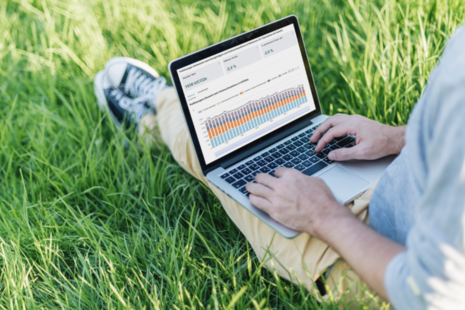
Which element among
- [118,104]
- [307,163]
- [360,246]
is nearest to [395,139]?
[307,163]

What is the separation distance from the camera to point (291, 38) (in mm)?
1484

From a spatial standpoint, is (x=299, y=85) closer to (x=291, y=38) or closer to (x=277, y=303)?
(x=291, y=38)

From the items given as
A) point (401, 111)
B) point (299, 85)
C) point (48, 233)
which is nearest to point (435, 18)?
point (401, 111)

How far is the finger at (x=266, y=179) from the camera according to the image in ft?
3.86

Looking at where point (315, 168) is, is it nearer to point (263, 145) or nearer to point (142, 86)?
point (263, 145)

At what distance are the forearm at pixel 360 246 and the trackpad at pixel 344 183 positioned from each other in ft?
0.60

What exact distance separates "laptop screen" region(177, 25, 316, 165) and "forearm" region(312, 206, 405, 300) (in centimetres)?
52

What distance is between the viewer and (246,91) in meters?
1.44

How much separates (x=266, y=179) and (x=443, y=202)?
0.58 metres

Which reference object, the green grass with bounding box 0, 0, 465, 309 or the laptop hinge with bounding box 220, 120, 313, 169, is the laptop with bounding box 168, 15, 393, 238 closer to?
the laptop hinge with bounding box 220, 120, 313, 169

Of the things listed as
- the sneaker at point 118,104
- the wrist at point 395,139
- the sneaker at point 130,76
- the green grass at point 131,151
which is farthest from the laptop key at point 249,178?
the sneaker at point 130,76

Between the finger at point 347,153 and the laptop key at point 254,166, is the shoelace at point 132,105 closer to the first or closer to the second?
the laptop key at point 254,166

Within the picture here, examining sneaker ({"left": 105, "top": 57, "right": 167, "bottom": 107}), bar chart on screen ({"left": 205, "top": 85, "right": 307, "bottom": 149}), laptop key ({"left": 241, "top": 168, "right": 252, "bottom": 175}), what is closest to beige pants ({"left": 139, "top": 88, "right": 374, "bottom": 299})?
laptop key ({"left": 241, "top": 168, "right": 252, "bottom": 175})

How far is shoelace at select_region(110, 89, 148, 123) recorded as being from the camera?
2.01 meters
